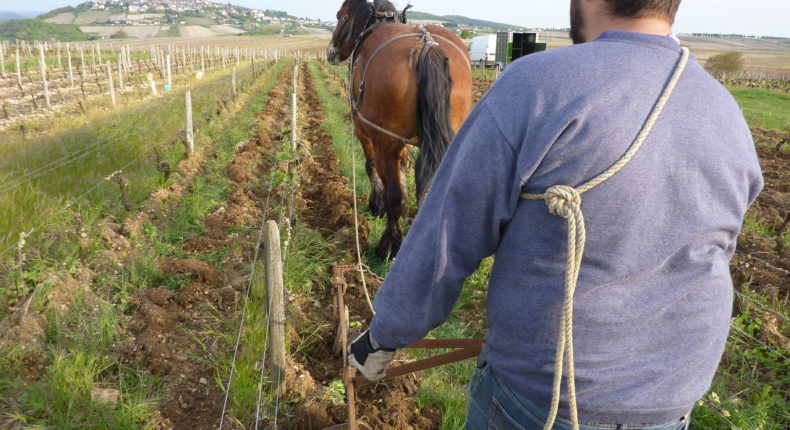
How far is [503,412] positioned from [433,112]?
9.92 ft

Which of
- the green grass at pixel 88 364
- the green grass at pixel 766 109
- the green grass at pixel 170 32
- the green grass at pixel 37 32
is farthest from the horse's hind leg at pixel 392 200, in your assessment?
the green grass at pixel 170 32

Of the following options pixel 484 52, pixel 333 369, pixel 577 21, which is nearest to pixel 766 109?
pixel 484 52

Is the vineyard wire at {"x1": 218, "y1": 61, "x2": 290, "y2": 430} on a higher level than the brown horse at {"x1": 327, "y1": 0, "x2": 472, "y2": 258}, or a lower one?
lower

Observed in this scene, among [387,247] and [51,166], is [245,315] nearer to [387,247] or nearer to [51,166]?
[387,247]

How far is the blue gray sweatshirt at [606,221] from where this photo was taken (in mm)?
966

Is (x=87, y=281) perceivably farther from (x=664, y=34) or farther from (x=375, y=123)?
(x=664, y=34)

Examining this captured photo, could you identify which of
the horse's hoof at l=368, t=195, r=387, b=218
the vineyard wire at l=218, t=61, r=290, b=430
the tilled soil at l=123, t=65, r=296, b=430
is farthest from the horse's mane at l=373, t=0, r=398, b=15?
the tilled soil at l=123, t=65, r=296, b=430

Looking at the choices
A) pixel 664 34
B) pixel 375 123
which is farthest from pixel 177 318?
pixel 664 34

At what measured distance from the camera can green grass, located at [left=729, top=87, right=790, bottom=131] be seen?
1428cm

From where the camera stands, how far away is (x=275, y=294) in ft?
8.16

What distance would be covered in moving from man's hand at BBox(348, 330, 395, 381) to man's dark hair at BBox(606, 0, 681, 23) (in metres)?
0.99

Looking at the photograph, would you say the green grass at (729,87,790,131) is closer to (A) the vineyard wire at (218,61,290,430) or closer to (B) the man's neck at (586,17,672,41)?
(A) the vineyard wire at (218,61,290,430)

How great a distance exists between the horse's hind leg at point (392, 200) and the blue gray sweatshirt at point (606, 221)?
326 cm

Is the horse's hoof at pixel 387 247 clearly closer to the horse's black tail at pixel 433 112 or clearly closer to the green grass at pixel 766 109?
the horse's black tail at pixel 433 112
